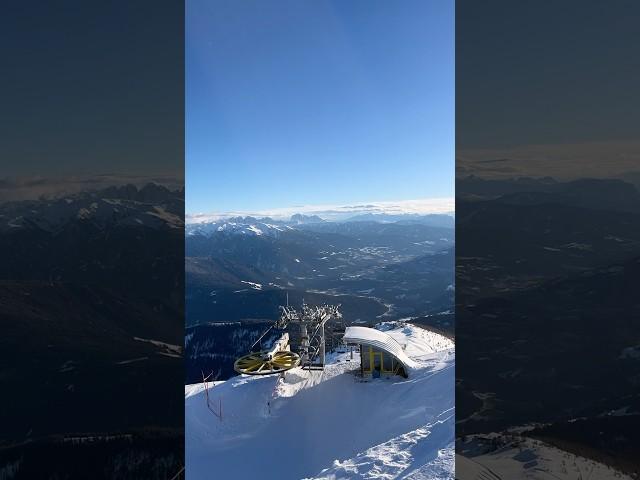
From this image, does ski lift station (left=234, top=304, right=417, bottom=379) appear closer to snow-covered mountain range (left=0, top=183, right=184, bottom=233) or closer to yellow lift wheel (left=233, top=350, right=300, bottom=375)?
yellow lift wheel (left=233, top=350, right=300, bottom=375)

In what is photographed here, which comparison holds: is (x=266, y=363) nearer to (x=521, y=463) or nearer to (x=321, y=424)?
(x=321, y=424)

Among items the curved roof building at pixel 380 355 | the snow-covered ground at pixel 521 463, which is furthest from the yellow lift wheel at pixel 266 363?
the snow-covered ground at pixel 521 463

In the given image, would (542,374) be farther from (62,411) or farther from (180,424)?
(62,411)

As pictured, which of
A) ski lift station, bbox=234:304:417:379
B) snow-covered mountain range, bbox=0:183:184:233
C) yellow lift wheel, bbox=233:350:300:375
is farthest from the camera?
yellow lift wheel, bbox=233:350:300:375

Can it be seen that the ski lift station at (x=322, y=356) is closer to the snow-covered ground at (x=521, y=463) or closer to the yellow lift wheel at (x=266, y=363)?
the yellow lift wheel at (x=266, y=363)

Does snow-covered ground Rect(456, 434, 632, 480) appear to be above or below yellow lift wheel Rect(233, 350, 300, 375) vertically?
above

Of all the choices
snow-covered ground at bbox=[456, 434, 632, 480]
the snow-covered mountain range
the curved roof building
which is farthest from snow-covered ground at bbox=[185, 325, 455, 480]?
the snow-covered mountain range
